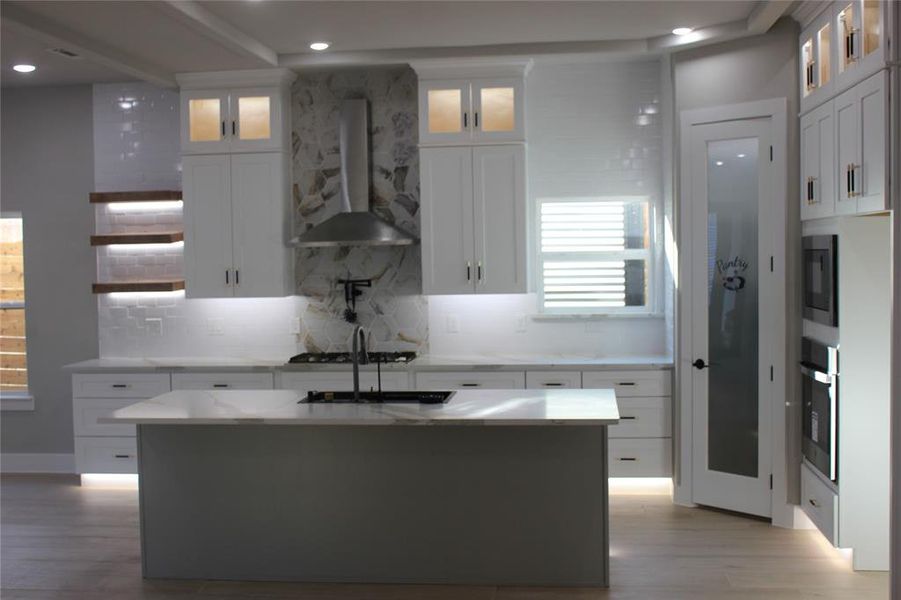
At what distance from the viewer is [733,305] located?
18.9 feet

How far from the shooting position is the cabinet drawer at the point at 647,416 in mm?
6234

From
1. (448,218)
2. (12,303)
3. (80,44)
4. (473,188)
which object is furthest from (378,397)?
(12,303)

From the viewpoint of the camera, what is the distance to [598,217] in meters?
6.80

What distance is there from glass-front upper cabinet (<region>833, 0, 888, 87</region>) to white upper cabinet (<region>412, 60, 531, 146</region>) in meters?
2.21

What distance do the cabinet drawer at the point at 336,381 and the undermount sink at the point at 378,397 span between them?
1444mm

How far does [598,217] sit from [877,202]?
280 cm

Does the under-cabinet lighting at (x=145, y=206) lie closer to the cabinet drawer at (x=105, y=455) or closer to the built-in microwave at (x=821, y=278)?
the cabinet drawer at (x=105, y=455)

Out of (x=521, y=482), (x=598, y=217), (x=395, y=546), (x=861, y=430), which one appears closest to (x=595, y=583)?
(x=521, y=482)

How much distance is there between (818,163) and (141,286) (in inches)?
184

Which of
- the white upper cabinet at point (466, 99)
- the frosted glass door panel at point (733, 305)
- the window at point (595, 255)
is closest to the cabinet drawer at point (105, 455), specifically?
the white upper cabinet at point (466, 99)

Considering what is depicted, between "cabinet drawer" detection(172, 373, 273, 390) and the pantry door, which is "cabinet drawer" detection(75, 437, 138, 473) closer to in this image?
"cabinet drawer" detection(172, 373, 273, 390)

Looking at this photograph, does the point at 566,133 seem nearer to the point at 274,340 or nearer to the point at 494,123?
the point at 494,123

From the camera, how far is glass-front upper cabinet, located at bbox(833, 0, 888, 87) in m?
4.06

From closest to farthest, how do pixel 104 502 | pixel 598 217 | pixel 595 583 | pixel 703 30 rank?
pixel 595 583 → pixel 703 30 → pixel 104 502 → pixel 598 217
